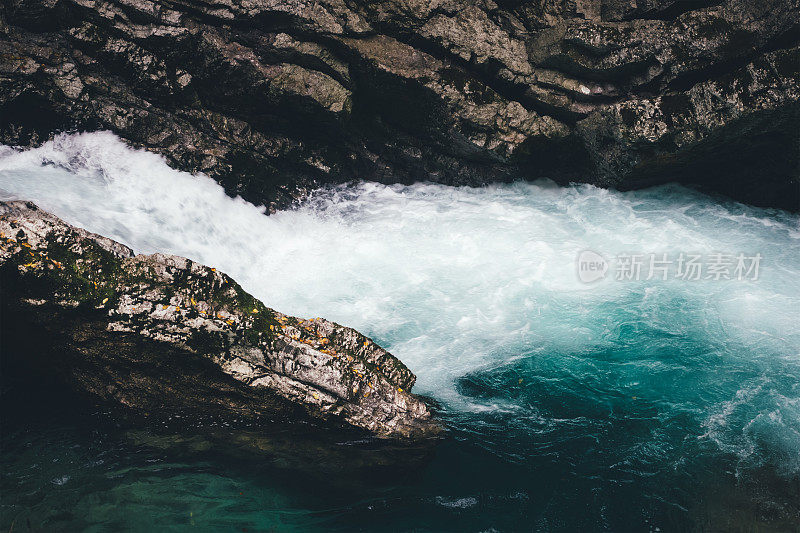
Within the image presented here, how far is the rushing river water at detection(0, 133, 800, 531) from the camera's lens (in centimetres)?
832

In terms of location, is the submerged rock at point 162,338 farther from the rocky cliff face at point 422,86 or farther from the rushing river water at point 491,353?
the rocky cliff face at point 422,86

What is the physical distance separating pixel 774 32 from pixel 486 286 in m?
10.0

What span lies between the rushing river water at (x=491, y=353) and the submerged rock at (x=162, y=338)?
90cm

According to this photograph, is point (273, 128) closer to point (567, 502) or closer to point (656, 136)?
point (656, 136)

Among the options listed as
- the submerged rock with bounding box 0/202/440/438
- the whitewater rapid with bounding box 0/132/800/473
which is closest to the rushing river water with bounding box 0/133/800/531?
the whitewater rapid with bounding box 0/132/800/473

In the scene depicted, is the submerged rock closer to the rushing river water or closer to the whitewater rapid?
the rushing river water

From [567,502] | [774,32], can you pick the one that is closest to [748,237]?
[774,32]

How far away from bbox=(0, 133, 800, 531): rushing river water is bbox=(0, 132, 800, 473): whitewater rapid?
52mm

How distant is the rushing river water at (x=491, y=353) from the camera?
8.32m

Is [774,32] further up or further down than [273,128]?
further up

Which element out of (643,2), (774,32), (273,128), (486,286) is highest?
(643,2)

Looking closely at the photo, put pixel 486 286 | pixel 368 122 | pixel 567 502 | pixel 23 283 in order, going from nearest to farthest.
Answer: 1. pixel 23 283
2. pixel 567 502
3. pixel 486 286
4. pixel 368 122

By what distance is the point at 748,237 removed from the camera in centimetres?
1446

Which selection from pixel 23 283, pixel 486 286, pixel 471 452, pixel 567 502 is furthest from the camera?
pixel 486 286
